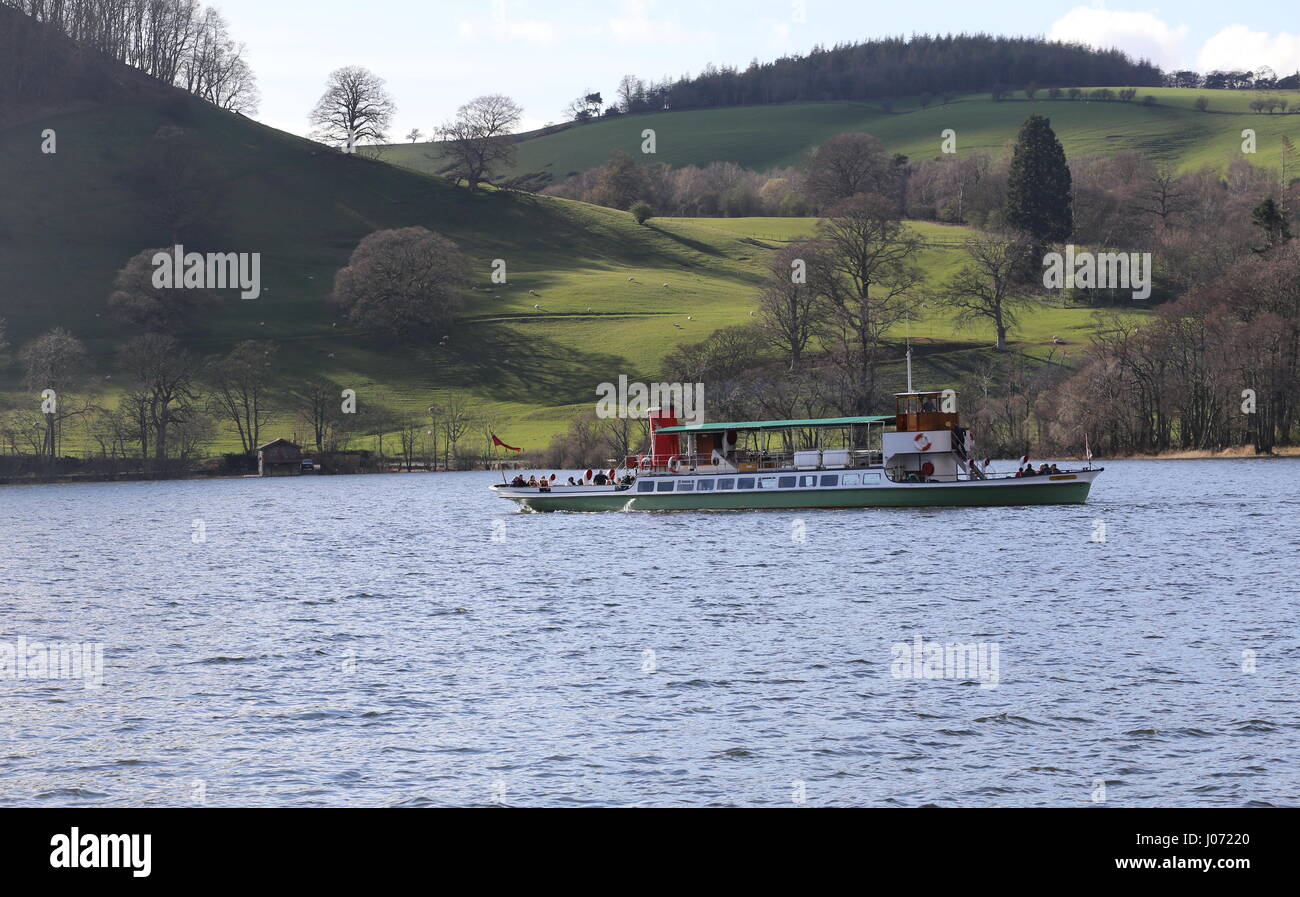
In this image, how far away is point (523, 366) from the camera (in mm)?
183875

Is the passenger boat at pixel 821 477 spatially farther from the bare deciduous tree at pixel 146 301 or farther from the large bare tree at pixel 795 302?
the bare deciduous tree at pixel 146 301

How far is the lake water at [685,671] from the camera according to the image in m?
24.4

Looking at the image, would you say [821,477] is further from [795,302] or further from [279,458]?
[279,458]

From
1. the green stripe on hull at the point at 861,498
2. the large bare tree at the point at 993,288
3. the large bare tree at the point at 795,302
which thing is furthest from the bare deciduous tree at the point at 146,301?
the green stripe on hull at the point at 861,498

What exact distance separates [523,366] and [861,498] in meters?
101

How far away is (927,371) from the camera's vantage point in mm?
160375

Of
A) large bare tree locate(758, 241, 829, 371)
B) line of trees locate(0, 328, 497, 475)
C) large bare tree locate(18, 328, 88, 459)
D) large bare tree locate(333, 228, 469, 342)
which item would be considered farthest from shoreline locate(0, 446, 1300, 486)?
large bare tree locate(333, 228, 469, 342)

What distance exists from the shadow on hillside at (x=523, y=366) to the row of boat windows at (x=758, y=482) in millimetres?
75294

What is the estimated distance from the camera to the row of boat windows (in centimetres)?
8806
